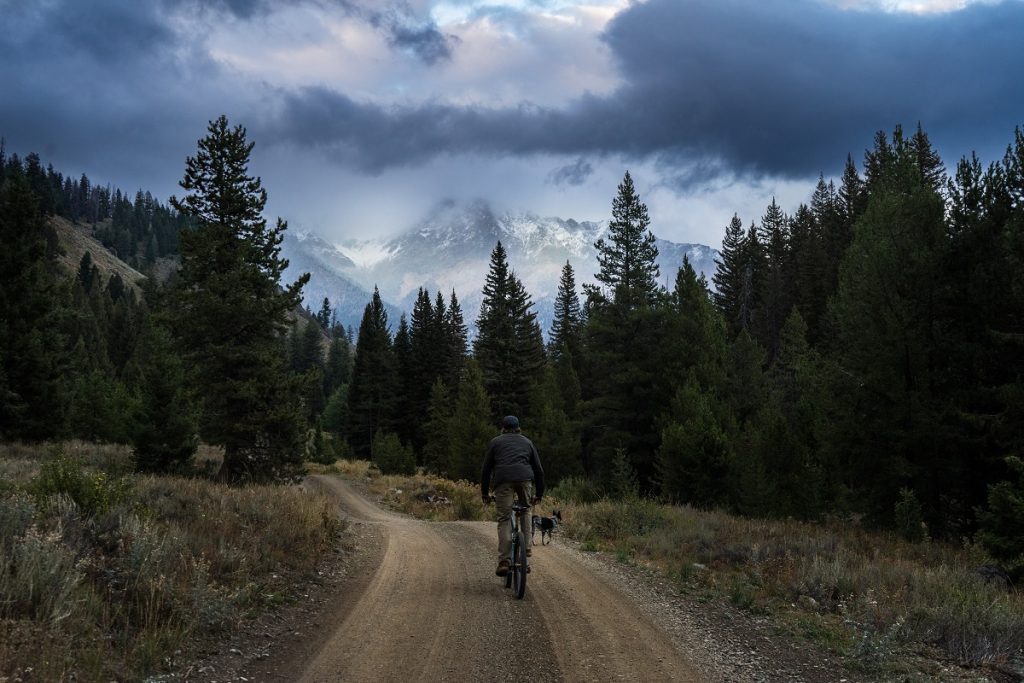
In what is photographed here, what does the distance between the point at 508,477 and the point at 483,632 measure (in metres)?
2.30

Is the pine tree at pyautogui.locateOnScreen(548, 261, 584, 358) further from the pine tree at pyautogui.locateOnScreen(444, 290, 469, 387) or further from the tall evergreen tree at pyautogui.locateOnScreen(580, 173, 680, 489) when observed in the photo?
the tall evergreen tree at pyautogui.locateOnScreen(580, 173, 680, 489)

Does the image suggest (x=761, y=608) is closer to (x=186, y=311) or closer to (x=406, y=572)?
(x=406, y=572)

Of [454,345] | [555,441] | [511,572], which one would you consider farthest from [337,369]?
[511,572]

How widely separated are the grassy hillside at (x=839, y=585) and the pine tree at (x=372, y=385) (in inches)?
2036

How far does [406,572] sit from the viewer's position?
9.95 metres

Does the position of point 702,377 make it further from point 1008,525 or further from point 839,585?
point 839,585

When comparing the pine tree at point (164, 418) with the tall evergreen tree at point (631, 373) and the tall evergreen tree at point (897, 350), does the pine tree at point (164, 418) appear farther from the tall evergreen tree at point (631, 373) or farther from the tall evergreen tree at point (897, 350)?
the tall evergreen tree at point (897, 350)

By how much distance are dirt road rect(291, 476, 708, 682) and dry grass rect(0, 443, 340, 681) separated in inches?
46.7

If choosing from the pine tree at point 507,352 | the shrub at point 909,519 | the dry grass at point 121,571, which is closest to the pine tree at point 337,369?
the pine tree at point 507,352

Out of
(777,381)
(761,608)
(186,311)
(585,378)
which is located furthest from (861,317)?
(585,378)

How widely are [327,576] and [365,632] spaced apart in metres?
3.10

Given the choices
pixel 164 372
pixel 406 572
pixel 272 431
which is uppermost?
pixel 164 372

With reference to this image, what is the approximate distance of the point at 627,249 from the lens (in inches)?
1779

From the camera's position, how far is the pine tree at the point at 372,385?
66.8 m
